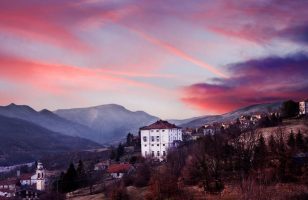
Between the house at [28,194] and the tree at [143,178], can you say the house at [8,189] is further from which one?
the tree at [143,178]

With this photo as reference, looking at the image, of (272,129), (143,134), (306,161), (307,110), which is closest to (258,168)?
(306,161)

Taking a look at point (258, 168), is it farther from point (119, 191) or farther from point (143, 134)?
point (143, 134)

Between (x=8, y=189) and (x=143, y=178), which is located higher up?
(x=143, y=178)

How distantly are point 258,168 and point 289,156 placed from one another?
290 cm

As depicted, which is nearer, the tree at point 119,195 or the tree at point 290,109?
the tree at point 119,195

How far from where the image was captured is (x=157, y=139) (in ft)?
278

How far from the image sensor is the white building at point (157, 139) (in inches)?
3287

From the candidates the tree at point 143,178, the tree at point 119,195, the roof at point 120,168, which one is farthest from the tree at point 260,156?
the roof at point 120,168

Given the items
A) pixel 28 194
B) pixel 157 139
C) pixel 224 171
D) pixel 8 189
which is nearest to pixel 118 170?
pixel 157 139

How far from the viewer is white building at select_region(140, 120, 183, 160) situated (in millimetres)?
83500

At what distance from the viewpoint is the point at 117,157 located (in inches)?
3548

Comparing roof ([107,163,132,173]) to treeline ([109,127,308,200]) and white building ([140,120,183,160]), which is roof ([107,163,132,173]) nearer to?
white building ([140,120,183,160])

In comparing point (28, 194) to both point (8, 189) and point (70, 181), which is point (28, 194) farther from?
point (70, 181)

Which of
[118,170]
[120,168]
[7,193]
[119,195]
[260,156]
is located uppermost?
[260,156]
